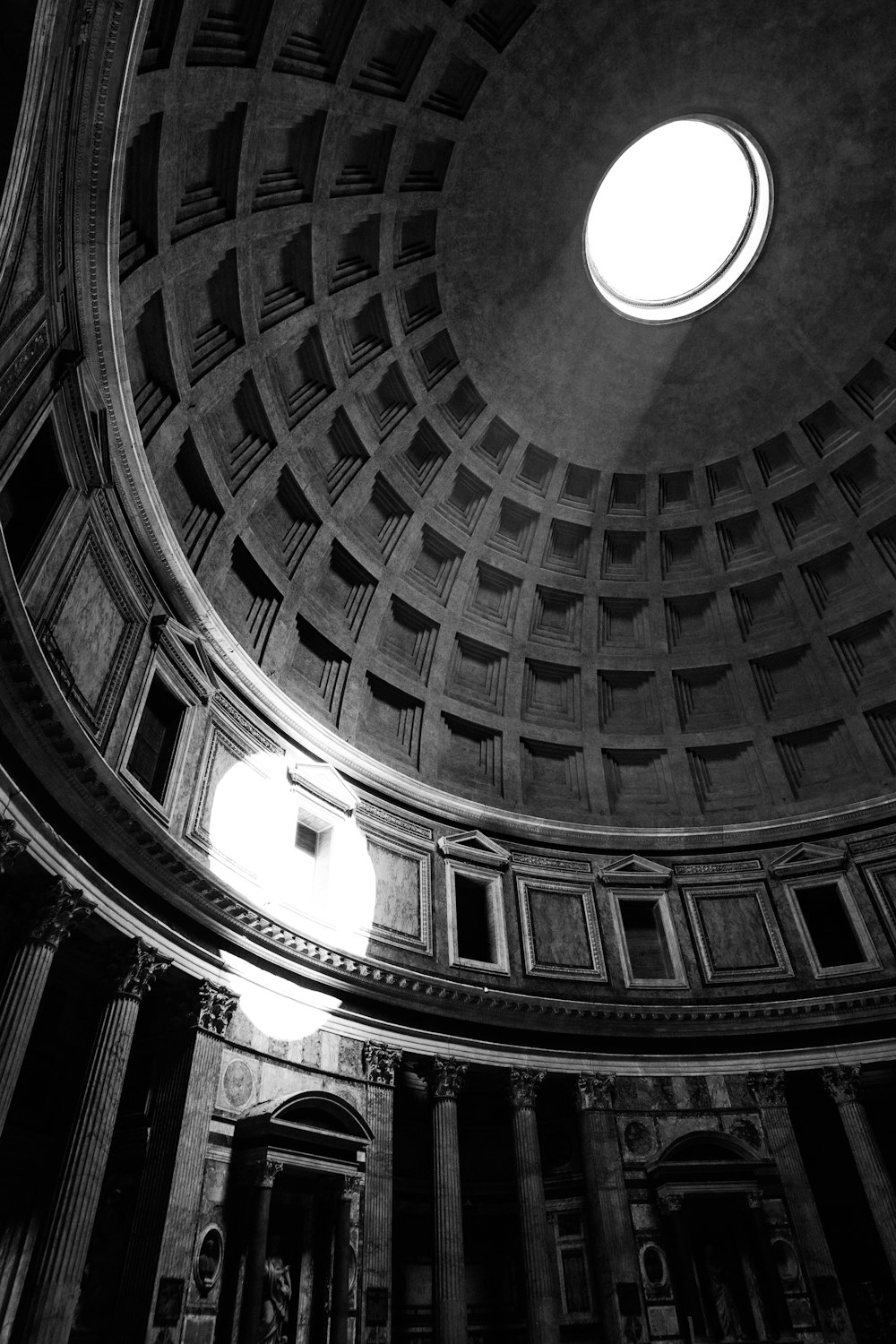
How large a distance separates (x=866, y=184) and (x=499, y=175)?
9.79 meters

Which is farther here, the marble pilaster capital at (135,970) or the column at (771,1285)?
the column at (771,1285)

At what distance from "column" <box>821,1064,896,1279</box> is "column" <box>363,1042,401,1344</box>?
31.7 feet

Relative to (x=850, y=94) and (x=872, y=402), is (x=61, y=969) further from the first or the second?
(x=850, y=94)

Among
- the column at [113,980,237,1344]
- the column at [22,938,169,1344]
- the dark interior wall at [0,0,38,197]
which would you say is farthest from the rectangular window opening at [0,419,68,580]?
the column at [113,980,237,1344]

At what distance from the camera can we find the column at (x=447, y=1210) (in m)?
14.3

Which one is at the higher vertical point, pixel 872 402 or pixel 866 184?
pixel 866 184

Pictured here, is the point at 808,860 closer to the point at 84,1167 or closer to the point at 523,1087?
the point at 523,1087

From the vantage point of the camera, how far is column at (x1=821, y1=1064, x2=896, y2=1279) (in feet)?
53.9

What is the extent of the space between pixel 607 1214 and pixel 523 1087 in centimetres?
276

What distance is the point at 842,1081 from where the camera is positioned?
18469mm

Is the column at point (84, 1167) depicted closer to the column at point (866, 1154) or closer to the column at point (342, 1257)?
the column at point (342, 1257)

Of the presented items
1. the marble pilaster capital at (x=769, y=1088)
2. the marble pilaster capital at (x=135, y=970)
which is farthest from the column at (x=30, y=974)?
the marble pilaster capital at (x=769, y=1088)

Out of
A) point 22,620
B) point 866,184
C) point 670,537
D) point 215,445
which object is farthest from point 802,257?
point 22,620

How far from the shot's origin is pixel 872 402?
23.8 m
